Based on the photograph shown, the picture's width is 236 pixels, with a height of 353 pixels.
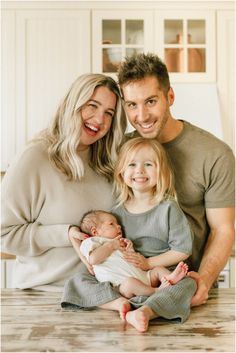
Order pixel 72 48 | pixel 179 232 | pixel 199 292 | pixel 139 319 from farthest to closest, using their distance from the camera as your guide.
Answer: pixel 72 48 < pixel 179 232 < pixel 199 292 < pixel 139 319

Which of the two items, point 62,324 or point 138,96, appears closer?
point 62,324

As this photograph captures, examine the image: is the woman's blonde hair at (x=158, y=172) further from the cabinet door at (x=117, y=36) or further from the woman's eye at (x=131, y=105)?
the cabinet door at (x=117, y=36)

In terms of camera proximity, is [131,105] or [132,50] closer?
[131,105]

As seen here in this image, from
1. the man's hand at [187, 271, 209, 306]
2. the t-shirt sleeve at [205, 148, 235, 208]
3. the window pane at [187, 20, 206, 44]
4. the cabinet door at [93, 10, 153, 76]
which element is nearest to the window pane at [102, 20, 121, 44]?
the cabinet door at [93, 10, 153, 76]

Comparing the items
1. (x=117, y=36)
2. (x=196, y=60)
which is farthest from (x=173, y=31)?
(x=117, y=36)

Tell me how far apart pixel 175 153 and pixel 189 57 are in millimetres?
2031

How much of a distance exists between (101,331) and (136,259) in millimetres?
360

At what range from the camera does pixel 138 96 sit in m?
1.91

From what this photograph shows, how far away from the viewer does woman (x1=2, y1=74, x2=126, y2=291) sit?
184cm

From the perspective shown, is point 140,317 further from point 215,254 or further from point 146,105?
point 146,105

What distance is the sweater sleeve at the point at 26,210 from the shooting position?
6.00ft

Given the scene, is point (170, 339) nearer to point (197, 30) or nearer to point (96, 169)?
point (96, 169)

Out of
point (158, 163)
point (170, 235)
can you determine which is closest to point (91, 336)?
point (170, 235)

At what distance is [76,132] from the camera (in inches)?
74.7
